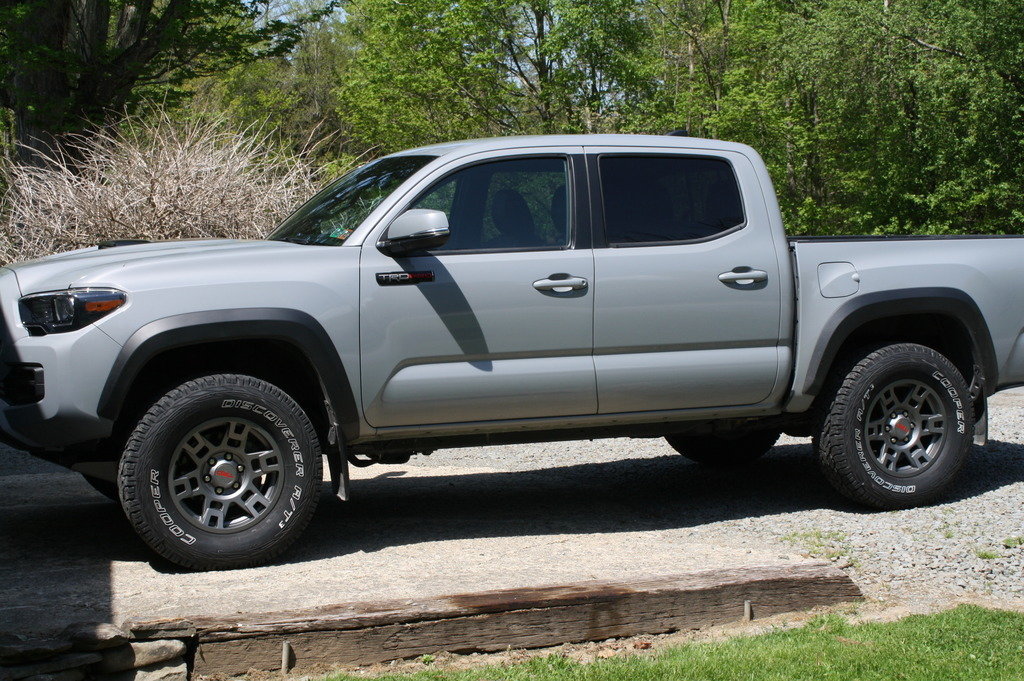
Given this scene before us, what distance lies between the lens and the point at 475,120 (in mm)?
31000

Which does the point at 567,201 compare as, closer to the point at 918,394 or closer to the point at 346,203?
the point at 346,203

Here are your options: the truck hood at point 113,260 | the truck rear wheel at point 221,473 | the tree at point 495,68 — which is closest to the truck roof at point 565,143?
the truck hood at point 113,260

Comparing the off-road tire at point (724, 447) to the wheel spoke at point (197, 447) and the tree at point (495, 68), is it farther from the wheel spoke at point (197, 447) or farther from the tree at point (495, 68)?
the tree at point (495, 68)

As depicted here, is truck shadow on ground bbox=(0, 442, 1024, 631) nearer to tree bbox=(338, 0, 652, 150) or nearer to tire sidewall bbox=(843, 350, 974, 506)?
tire sidewall bbox=(843, 350, 974, 506)

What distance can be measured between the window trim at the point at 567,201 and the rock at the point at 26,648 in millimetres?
2396

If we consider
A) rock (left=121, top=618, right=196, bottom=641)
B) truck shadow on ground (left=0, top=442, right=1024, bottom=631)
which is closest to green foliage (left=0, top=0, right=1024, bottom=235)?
truck shadow on ground (left=0, top=442, right=1024, bottom=631)

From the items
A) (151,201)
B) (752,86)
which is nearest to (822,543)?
(151,201)

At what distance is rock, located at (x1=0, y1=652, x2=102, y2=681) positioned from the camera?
3818 millimetres

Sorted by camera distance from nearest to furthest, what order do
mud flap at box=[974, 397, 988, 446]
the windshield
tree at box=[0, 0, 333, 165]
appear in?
the windshield < mud flap at box=[974, 397, 988, 446] < tree at box=[0, 0, 333, 165]

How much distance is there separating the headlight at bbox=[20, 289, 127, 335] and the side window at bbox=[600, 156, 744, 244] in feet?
8.20

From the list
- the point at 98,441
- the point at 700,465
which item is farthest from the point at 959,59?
the point at 98,441

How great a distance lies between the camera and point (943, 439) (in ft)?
21.0

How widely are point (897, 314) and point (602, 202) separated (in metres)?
1.86

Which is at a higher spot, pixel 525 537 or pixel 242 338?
pixel 242 338
